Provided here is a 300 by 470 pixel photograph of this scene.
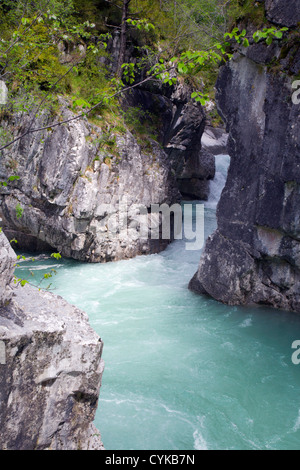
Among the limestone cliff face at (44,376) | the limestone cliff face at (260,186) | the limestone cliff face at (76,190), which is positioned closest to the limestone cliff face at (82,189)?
the limestone cliff face at (76,190)

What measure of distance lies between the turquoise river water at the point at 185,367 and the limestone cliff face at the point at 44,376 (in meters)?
2.14

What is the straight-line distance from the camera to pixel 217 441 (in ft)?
18.6

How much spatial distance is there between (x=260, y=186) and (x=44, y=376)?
7617mm

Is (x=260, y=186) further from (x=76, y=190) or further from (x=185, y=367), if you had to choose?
(x=76, y=190)

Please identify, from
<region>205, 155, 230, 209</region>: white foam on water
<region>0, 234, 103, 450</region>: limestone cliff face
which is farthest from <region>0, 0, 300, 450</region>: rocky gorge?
<region>205, 155, 230, 209</region>: white foam on water

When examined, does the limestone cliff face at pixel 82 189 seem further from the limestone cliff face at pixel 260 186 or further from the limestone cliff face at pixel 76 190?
the limestone cliff face at pixel 260 186

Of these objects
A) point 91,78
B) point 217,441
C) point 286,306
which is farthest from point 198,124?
point 217,441

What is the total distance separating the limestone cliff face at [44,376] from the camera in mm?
3295

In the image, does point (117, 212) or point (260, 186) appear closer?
point (260, 186)

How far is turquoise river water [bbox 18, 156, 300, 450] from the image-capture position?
5.83m

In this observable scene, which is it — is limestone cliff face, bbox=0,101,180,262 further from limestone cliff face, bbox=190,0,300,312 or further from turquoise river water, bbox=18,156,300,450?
limestone cliff face, bbox=190,0,300,312

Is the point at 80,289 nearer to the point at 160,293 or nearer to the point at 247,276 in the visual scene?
the point at 160,293

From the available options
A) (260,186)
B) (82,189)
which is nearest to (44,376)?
(260,186)

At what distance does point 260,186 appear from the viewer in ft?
31.4
